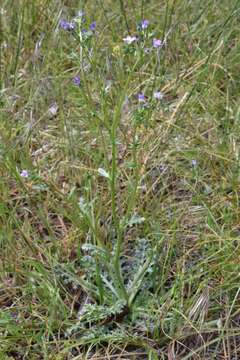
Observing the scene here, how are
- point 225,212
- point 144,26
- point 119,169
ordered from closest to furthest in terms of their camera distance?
point 144,26 < point 225,212 < point 119,169

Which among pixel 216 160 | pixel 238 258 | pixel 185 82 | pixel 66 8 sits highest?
pixel 66 8

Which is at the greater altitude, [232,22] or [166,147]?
[232,22]

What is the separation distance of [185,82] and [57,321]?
1149mm

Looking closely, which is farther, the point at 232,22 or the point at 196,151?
the point at 232,22

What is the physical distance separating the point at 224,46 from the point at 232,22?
105 millimetres

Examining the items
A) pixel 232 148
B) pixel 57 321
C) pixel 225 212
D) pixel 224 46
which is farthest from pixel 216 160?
pixel 57 321

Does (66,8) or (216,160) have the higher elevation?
(66,8)

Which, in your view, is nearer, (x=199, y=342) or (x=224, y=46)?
(x=199, y=342)

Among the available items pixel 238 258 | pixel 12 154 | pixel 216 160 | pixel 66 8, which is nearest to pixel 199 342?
pixel 238 258

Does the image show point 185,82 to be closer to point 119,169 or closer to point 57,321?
point 119,169

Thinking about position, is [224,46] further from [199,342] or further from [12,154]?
[199,342]

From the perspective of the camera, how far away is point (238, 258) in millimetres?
1881

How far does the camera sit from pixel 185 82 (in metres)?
2.54

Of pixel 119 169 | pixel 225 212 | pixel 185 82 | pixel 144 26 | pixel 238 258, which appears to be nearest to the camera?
pixel 144 26
